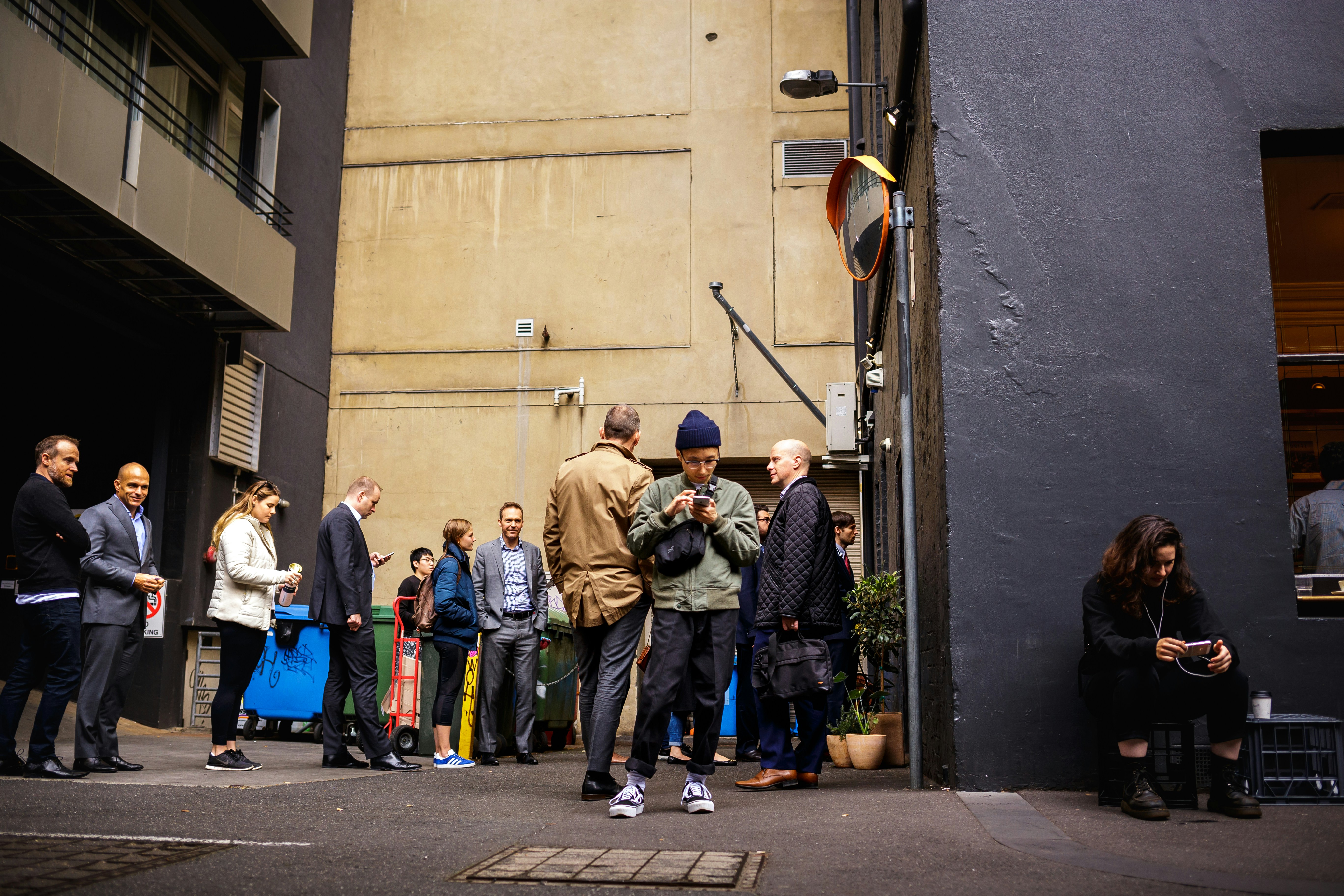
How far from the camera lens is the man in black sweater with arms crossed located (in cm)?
648

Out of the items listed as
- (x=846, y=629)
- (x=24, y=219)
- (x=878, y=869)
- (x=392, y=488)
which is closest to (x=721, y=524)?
(x=878, y=869)

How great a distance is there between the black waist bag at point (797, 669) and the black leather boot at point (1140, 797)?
1.65 m

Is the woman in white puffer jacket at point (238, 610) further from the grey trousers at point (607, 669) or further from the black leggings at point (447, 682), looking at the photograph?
the grey trousers at point (607, 669)

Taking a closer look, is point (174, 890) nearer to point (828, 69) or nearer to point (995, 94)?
point (995, 94)

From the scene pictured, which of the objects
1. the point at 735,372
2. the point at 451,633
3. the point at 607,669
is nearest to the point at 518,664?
the point at 451,633

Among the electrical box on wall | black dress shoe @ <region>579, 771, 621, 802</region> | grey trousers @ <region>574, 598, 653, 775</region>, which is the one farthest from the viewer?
the electrical box on wall

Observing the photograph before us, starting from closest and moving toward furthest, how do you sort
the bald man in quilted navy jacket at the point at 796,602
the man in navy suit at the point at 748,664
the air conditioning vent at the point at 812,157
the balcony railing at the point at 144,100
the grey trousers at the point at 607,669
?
the grey trousers at the point at 607,669 → the bald man in quilted navy jacket at the point at 796,602 → the man in navy suit at the point at 748,664 → the balcony railing at the point at 144,100 → the air conditioning vent at the point at 812,157

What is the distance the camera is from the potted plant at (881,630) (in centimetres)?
788

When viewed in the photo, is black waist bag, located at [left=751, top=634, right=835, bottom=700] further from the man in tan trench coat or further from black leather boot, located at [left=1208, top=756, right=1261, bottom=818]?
black leather boot, located at [left=1208, top=756, right=1261, bottom=818]

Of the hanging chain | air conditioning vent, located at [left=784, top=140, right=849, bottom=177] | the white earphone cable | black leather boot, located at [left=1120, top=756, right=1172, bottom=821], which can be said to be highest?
air conditioning vent, located at [left=784, top=140, right=849, bottom=177]

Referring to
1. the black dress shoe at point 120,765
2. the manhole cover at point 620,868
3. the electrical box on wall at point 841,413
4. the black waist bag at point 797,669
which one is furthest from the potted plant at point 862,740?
the electrical box on wall at point 841,413

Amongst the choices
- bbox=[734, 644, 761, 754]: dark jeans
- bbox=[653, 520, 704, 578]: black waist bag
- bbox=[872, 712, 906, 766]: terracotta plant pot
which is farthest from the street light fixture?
bbox=[653, 520, 704, 578]: black waist bag

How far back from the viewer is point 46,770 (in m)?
6.36

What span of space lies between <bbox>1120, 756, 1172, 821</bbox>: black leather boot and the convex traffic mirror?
9.11 ft
